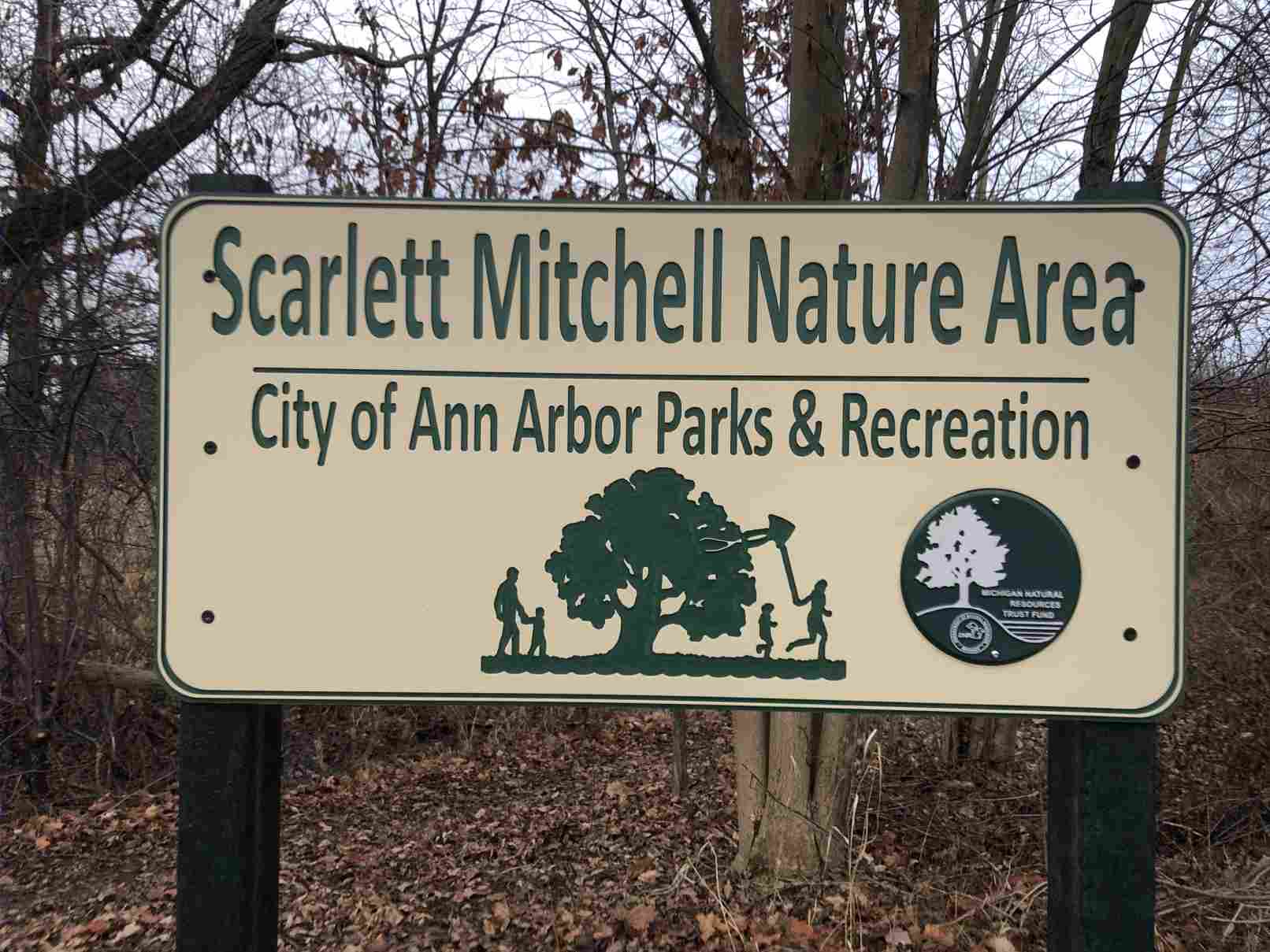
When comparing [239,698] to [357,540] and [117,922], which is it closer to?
[357,540]

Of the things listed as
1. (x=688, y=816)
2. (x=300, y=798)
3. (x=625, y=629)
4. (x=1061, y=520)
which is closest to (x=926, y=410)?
(x=1061, y=520)

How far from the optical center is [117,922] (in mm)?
4332

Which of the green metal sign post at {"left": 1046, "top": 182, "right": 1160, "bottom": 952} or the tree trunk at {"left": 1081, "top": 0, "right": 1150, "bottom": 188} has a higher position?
the tree trunk at {"left": 1081, "top": 0, "right": 1150, "bottom": 188}

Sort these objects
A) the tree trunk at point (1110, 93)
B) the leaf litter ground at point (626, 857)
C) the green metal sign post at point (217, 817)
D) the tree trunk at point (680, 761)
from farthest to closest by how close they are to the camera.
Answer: the tree trunk at point (680, 761) < the tree trunk at point (1110, 93) < the leaf litter ground at point (626, 857) < the green metal sign post at point (217, 817)

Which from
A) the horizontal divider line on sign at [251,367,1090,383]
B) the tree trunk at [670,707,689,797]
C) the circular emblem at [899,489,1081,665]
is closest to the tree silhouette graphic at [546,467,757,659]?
the horizontal divider line on sign at [251,367,1090,383]

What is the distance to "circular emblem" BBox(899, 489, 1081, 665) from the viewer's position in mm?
2080

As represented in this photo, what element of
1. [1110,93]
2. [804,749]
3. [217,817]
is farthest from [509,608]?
[1110,93]

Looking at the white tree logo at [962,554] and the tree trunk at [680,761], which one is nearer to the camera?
the white tree logo at [962,554]

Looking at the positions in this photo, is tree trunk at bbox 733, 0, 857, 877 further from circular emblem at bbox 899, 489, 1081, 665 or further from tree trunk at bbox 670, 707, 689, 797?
circular emblem at bbox 899, 489, 1081, 665

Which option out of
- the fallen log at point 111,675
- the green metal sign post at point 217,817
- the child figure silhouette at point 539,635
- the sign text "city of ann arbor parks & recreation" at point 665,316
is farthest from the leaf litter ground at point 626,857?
the sign text "city of ann arbor parks & recreation" at point 665,316

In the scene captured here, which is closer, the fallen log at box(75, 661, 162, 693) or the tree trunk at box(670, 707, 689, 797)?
the tree trunk at box(670, 707, 689, 797)

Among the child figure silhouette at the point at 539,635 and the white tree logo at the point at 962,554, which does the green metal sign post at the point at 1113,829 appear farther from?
the child figure silhouette at the point at 539,635

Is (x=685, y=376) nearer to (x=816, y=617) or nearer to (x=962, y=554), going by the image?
(x=816, y=617)

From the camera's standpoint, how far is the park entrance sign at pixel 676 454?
6.84ft
